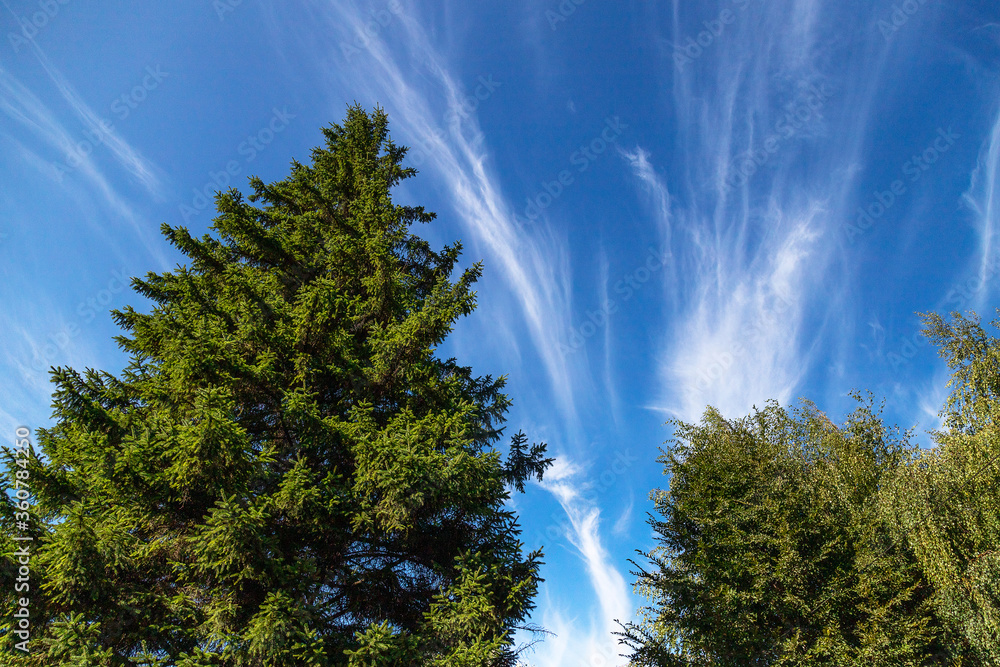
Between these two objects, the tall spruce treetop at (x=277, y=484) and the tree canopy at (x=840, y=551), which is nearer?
the tall spruce treetop at (x=277, y=484)

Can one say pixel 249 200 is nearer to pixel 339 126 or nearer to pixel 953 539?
pixel 339 126

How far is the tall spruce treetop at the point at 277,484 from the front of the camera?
5590 millimetres

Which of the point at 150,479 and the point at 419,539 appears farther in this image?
the point at 419,539

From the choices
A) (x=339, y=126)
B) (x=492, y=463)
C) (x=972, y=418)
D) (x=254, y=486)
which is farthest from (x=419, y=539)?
(x=972, y=418)

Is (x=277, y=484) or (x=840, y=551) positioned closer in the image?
(x=277, y=484)

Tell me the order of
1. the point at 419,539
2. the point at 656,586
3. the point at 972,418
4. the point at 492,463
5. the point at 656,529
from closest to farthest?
the point at 492,463
the point at 419,539
the point at 972,418
the point at 656,586
the point at 656,529

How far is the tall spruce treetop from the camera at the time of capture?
5.59 meters

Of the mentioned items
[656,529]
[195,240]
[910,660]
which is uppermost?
[195,240]

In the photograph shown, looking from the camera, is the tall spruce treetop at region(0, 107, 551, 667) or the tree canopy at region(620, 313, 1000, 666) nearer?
the tall spruce treetop at region(0, 107, 551, 667)

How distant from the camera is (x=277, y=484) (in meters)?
7.04

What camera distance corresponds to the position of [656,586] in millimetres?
15227

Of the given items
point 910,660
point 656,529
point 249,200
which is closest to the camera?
point 910,660

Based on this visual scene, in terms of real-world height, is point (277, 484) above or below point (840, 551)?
below

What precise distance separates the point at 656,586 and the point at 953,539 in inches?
326
